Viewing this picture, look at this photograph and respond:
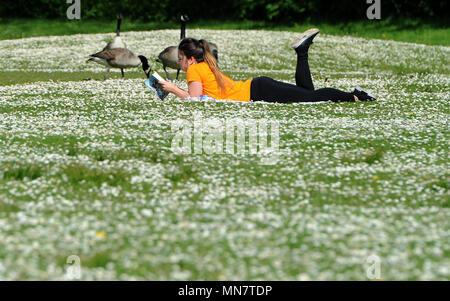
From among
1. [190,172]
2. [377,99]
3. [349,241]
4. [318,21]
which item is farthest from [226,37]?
[349,241]

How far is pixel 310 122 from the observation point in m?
12.5

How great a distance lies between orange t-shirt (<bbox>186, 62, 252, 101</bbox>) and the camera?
47.0ft

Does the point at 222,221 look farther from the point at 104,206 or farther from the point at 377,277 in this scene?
the point at 377,277

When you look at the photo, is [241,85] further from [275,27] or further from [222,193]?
[275,27]

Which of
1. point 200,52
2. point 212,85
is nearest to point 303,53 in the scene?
point 212,85

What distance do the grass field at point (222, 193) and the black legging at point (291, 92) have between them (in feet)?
2.22

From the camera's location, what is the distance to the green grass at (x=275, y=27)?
40.5 m

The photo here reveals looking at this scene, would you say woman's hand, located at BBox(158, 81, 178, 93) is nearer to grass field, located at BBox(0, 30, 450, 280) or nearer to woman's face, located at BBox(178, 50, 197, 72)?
grass field, located at BBox(0, 30, 450, 280)

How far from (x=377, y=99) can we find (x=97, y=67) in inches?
664

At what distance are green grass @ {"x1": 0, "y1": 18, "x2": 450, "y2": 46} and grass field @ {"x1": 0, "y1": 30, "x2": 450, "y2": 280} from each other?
26238 millimetres

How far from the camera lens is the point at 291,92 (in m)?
14.9

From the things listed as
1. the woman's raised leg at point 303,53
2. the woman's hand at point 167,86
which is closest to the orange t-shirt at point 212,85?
the woman's hand at point 167,86

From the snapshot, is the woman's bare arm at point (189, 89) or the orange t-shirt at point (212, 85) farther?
the orange t-shirt at point (212, 85)

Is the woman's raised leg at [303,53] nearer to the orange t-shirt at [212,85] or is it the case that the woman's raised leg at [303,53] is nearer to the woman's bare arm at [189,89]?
the orange t-shirt at [212,85]
